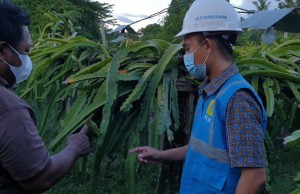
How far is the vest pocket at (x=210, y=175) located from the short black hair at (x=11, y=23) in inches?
35.5

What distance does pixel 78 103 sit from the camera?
2818mm

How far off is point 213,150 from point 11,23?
938mm

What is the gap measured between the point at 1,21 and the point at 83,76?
972 millimetres

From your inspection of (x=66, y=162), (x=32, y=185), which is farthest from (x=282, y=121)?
(x=32, y=185)

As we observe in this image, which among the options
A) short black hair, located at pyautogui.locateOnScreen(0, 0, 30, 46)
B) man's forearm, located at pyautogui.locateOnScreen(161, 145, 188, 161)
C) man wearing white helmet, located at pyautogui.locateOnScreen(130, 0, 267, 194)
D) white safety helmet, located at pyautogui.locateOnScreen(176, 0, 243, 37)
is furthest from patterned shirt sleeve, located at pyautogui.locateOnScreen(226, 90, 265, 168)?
short black hair, located at pyautogui.locateOnScreen(0, 0, 30, 46)

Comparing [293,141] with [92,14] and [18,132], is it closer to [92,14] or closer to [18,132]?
[18,132]

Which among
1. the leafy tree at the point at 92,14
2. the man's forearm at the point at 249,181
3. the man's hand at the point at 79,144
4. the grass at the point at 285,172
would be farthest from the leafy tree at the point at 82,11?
the man's forearm at the point at 249,181

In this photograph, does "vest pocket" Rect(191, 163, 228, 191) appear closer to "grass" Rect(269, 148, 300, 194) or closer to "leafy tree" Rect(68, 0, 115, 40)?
"grass" Rect(269, 148, 300, 194)

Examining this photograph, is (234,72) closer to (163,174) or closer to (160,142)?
→ (160,142)

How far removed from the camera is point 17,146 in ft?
5.61

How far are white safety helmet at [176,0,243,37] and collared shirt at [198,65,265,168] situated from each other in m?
0.34

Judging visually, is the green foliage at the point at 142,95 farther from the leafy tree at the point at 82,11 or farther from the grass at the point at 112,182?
the leafy tree at the point at 82,11

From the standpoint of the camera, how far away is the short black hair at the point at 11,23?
1.81m

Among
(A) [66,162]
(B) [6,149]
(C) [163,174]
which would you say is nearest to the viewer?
(B) [6,149]
